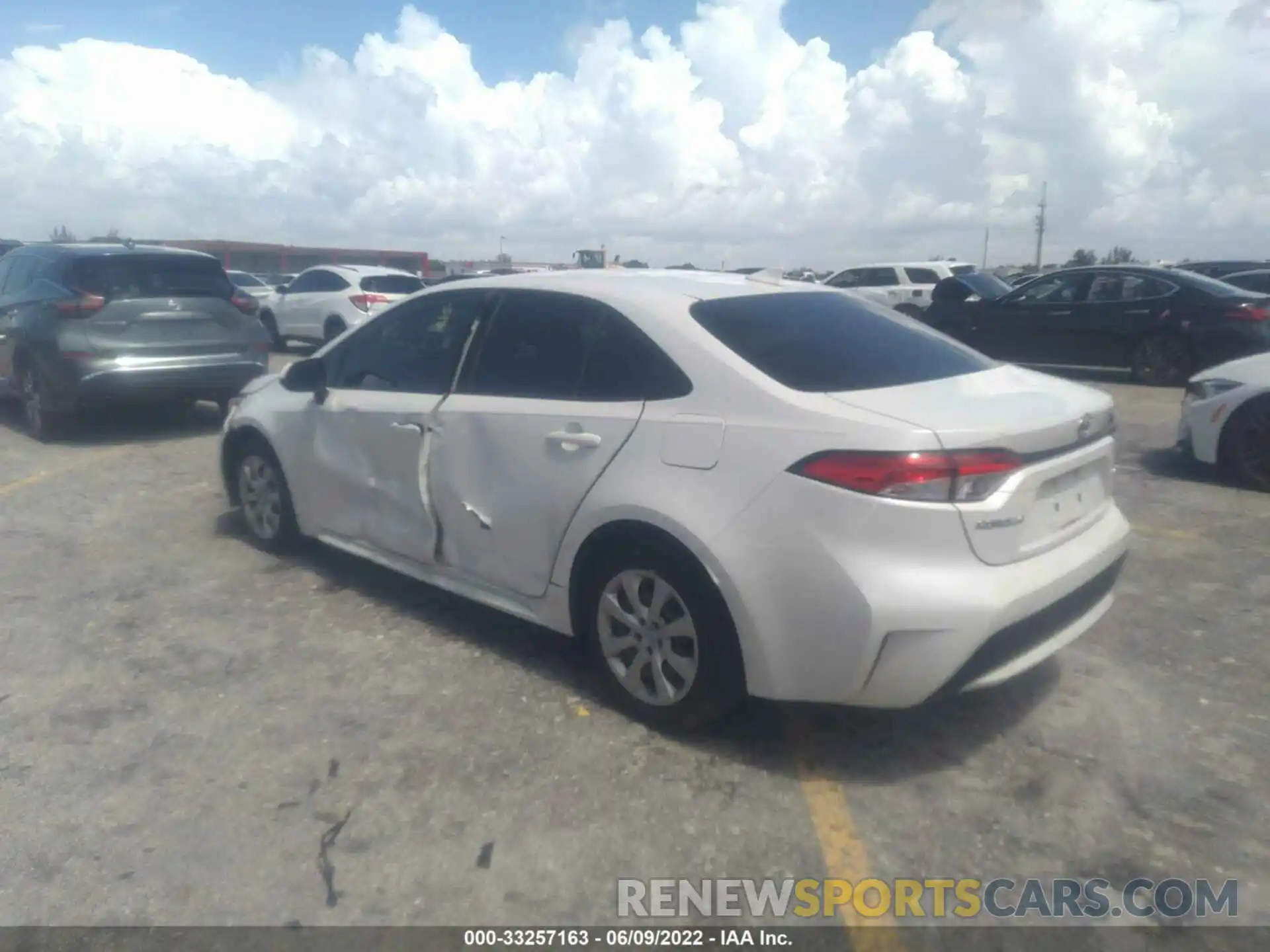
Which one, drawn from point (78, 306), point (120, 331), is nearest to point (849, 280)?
point (120, 331)

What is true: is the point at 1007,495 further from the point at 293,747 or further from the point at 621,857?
the point at 293,747

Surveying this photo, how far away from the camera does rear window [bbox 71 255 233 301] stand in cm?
879

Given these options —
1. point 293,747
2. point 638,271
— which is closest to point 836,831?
point 293,747

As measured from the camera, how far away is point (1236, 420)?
7.36m

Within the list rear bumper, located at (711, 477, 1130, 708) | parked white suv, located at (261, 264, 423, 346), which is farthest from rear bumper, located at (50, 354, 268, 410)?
parked white suv, located at (261, 264, 423, 346)

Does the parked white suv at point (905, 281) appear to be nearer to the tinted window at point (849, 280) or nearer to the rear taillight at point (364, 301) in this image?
the tinted window at point (849, 280)

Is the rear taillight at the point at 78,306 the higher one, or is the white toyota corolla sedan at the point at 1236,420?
the rear taillight at the point at 78,306

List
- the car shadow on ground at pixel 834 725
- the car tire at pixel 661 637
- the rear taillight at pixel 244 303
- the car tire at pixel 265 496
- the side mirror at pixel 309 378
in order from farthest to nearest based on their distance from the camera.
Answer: the rear taillight at pixel 244 303 < the car tire at pixel 265 496 < the side mirror at pixel 309 378 < the car shadow on ground at pixel 834 725 < the car tire at pixel 661 637

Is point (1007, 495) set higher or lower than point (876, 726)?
higher

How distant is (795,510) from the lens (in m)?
3.23

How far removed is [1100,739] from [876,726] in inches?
31.1

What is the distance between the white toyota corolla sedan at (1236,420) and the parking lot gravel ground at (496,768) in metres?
2.24

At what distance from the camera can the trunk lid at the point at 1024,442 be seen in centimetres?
321

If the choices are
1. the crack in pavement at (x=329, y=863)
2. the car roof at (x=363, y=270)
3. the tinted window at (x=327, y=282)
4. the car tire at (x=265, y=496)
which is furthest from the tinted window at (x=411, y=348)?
the car roof at (x=363, y=270)
